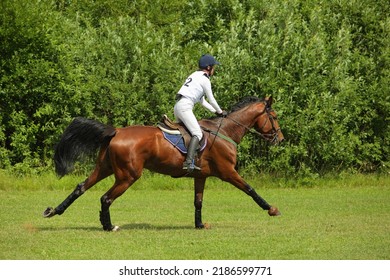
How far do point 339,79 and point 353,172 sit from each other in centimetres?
302

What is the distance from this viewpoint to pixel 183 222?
1767 cm

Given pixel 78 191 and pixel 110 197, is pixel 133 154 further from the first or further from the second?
pixel 78 191

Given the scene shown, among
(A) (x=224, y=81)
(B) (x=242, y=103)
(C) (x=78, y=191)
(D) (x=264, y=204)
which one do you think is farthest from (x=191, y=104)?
(A) (x=224, y=81)

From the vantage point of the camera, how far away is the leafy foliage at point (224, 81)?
27.3 metres

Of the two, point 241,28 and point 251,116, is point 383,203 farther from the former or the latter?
point 241,28

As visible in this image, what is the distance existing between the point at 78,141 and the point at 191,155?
2000mm

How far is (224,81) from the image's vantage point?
27844mm

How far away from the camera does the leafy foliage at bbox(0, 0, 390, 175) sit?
27.3 meters

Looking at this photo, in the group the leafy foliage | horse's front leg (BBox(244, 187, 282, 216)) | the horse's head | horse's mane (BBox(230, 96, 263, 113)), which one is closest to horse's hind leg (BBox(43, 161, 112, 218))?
horse's front leg (BBox(244, 187, 282, 216))

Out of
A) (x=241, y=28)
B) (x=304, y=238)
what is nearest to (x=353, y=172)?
(x=241, y=28)

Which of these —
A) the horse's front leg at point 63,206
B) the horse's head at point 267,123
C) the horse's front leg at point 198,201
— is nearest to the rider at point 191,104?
the horse's front leg at point 198,201

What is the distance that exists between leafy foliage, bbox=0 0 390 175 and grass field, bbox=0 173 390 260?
1.78 meters

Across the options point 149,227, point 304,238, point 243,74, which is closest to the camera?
point 304,238
